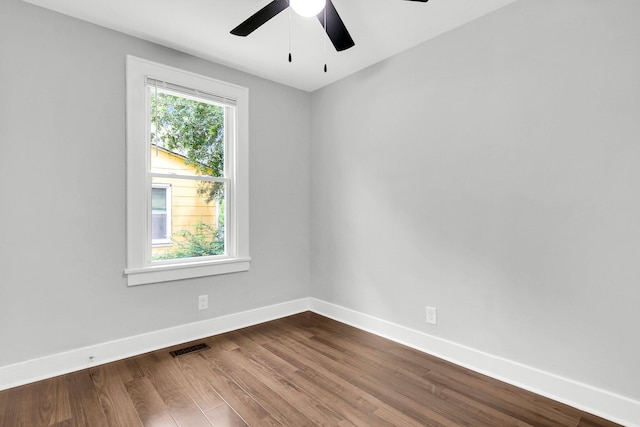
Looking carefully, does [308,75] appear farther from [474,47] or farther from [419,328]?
[419,328]

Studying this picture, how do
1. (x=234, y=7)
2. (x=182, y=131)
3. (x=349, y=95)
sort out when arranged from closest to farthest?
(x=234, y=7) → (x=182, y=131) → (x=349, y=95)

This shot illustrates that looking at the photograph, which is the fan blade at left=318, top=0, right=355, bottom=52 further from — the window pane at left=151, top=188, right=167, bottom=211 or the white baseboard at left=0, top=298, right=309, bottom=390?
the white baseboard at left=0, top=298, right=309, bottom=390

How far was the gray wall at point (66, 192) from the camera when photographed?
214 cm

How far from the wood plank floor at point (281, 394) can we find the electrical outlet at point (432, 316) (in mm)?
270

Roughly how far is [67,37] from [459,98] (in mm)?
2902

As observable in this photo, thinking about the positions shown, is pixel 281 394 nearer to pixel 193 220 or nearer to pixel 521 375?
pixel 521 375

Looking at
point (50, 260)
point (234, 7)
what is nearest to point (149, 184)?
point (50, 260)

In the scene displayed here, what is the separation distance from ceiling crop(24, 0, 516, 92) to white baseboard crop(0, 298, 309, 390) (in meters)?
2.41

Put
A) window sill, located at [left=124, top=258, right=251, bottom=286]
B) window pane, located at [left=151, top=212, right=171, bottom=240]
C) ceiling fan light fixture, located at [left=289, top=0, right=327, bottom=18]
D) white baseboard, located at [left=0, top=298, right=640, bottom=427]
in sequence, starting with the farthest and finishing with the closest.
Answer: window pane, located at [left=151, top=212, right=171, bottom=240]
window sill, located at [left=124, top=258, right=251, bottom=286]
white baseboard, located at [left=0, top=298, right=640, bottom=427]
ceiling fan light fixture, located at [left=289, top=0, right=327, bottom=18]

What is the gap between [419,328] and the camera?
8.98 feet

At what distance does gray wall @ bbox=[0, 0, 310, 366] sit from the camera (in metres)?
2.14

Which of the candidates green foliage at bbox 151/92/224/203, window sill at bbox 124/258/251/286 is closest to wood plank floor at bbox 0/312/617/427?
window sill at bbox 124/258/251/286

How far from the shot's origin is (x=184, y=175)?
293 centimetres

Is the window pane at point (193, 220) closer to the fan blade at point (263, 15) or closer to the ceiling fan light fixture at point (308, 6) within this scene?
the fan blade at point (263, 15)
